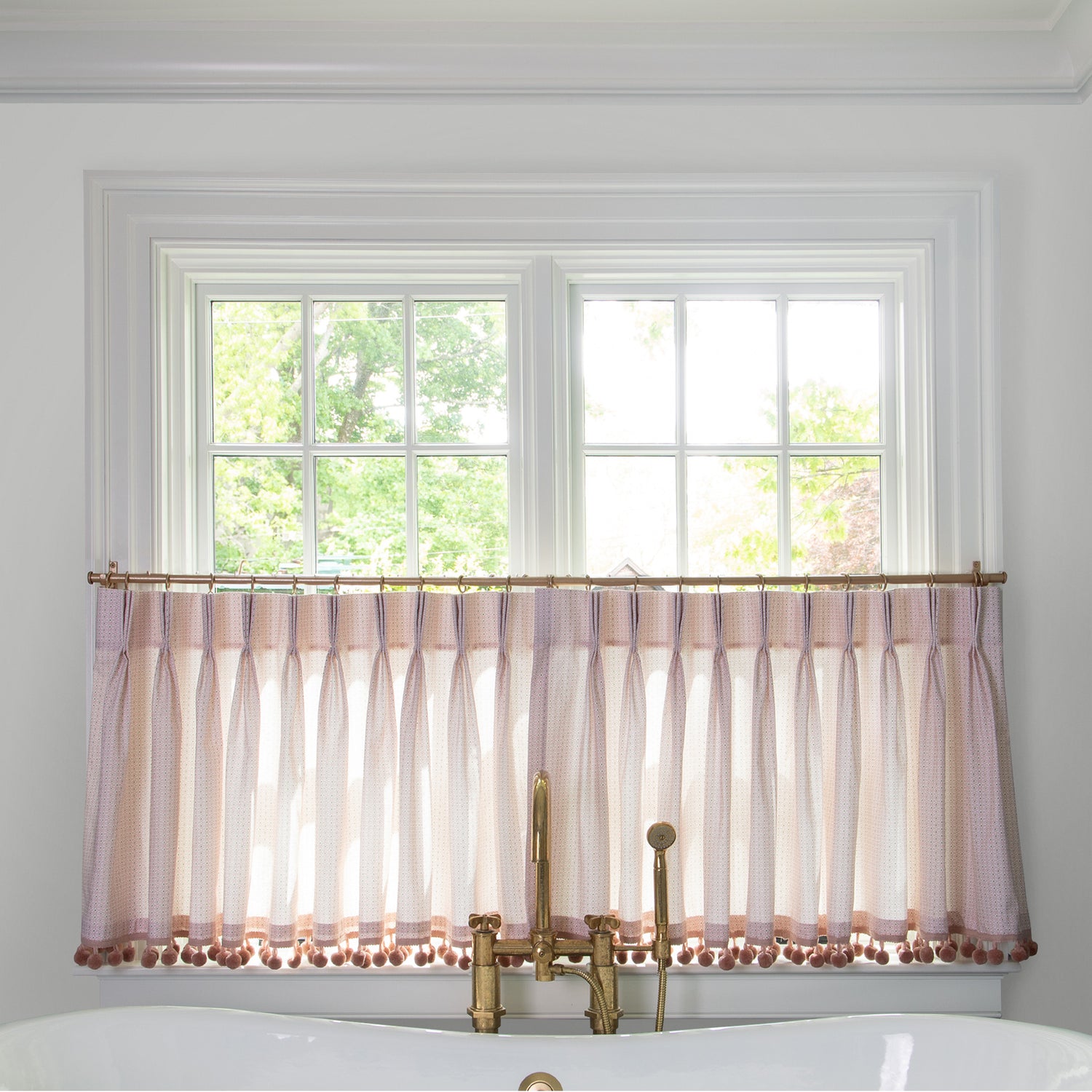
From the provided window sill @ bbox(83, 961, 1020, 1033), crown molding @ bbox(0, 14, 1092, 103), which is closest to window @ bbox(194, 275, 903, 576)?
crown molding @ bbox(0, 14, 1092, 103)

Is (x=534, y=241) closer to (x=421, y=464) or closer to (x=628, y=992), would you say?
(x=421, y=464)

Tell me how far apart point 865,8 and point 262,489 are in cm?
159

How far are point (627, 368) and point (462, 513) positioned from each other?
19.2 inches

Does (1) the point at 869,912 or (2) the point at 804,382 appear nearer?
(1) the point at 869,912

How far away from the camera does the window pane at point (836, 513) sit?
1824 millimetres

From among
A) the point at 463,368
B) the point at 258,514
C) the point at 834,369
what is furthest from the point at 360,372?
the point at 834,369

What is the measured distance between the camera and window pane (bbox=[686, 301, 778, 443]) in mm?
1833

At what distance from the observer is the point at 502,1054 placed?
144cm

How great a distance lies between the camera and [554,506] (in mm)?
1749

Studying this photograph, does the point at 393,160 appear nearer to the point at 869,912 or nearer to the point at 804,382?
the point at 804,382

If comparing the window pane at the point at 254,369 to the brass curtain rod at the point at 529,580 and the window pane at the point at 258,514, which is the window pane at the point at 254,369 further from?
the brass curtain rod at the point at 529,580

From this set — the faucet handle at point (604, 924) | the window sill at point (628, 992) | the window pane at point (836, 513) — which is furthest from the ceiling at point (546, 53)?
the window sill at point (628, 992)

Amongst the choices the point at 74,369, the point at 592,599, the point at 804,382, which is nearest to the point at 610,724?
the point at 592,599

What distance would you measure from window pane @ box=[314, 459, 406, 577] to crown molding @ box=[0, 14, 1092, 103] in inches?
30.3
